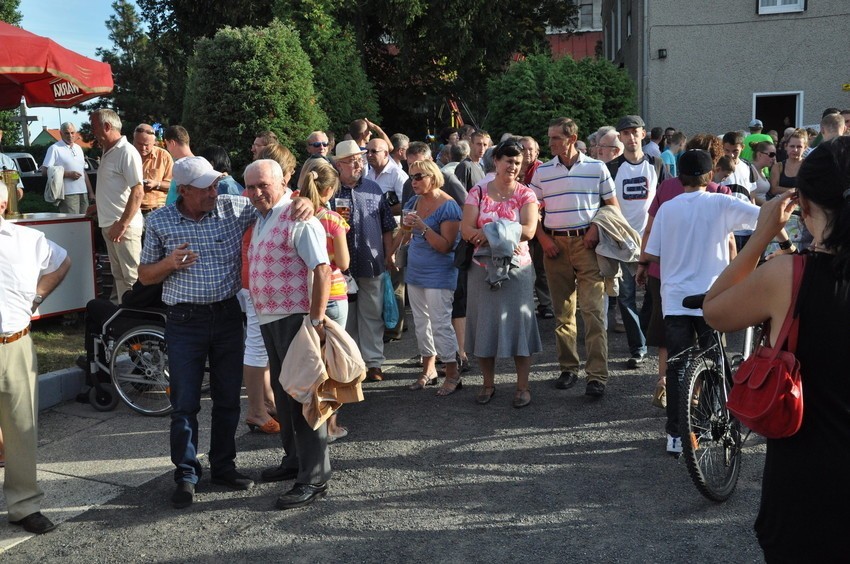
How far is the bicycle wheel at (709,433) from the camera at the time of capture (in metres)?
4.78

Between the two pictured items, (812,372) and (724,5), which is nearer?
(812,372)

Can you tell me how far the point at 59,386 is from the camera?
721 centimetres

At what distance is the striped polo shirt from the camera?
7117mm

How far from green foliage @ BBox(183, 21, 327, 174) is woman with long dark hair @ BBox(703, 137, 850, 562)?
11.7 m

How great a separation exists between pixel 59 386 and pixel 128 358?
0.81 meters

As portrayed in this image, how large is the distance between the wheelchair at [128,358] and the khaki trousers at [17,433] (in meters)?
1.99

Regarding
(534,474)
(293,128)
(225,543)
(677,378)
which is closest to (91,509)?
(225,543)

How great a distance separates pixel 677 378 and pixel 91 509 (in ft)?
11.8

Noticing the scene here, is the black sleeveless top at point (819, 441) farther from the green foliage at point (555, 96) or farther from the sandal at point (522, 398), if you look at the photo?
the green foliage at point (555, 96)

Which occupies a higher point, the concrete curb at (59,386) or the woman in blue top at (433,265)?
the woman in blue top at (433,265)

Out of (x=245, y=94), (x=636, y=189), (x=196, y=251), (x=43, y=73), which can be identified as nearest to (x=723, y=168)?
(x=636, y=189)

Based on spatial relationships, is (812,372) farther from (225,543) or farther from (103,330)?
(103,330)

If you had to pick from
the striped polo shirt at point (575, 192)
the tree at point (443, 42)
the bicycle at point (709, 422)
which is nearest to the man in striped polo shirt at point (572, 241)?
the striped polo shirt at point (575, 192)

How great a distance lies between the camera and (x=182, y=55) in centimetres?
2814
